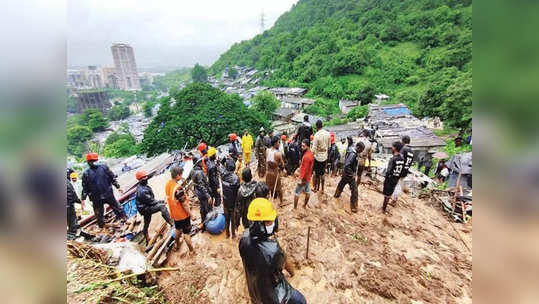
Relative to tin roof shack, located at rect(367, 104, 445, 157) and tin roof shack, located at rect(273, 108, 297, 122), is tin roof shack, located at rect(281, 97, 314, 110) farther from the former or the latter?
tin roof shack, located at rect(367, 104, 445, 157)

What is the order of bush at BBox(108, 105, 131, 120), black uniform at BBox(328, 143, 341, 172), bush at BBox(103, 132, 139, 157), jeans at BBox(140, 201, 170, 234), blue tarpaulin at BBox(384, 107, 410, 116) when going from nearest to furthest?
jeans at BBox(140, 201, 170, 234) → black uniform at BBox(328, 143, 341, 172) → blue tarpaulin at BBox(384, 107, 410, 116) → bush at BBox(103, 132, 139, 157) → bush at BBox(108, 105, 131, 120)

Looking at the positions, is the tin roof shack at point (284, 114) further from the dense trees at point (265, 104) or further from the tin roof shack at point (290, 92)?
the tin roof shack at point (290, 92)

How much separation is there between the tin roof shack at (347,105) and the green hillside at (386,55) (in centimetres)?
178

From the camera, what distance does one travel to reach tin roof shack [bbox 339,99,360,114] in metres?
39.3

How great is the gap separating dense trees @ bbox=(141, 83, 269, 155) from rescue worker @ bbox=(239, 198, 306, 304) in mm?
18931

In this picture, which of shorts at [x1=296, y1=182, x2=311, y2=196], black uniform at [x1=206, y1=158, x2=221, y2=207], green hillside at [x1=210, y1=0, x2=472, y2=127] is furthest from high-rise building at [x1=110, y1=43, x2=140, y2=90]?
shorts at [x1=296, y1=182, x2=311, y2=196]

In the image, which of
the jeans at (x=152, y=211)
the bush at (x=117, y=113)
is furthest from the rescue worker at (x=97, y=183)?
the bush at (x=117, y=113)

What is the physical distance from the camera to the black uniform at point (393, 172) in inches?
200

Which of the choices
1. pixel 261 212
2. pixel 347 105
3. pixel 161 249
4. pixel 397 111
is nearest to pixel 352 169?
pixel 261 212

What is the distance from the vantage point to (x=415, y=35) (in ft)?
165
